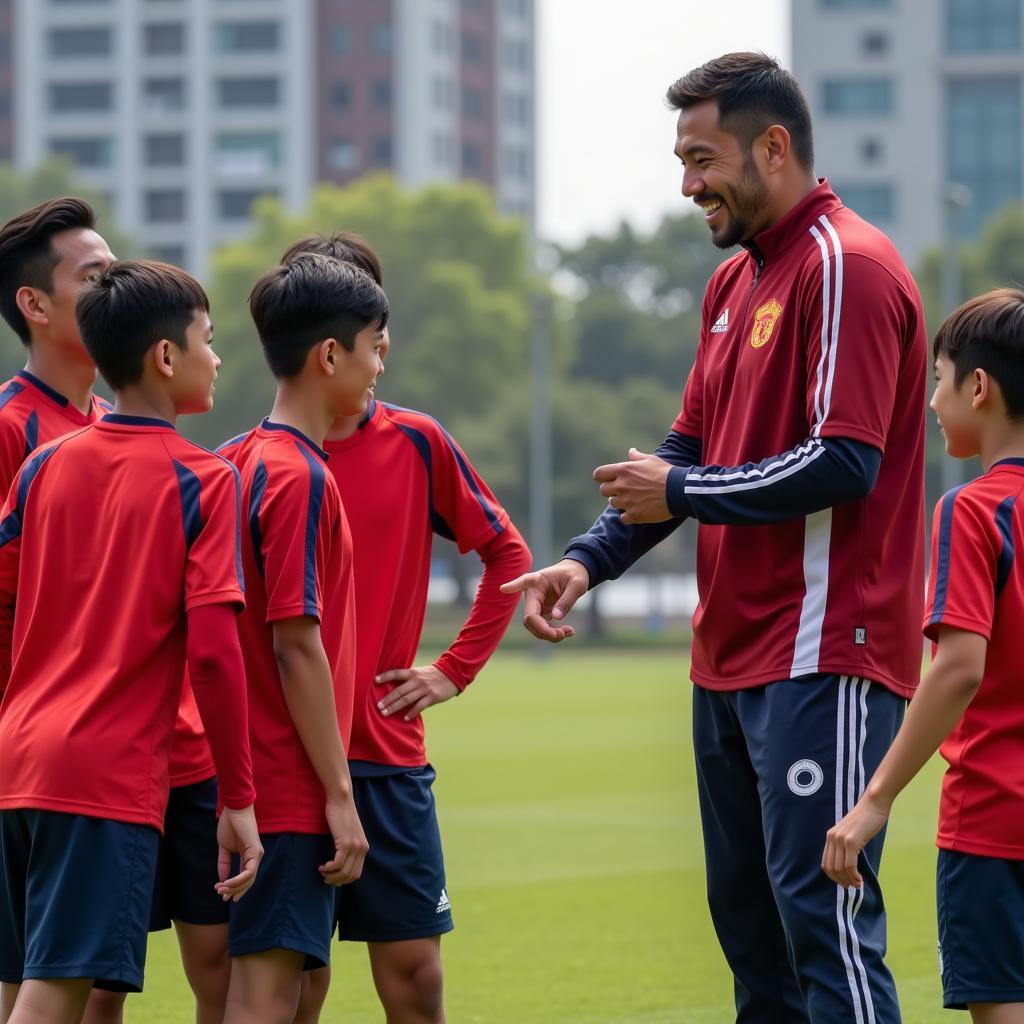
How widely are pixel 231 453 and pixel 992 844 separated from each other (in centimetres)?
201

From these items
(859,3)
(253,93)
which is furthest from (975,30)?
(253,93)

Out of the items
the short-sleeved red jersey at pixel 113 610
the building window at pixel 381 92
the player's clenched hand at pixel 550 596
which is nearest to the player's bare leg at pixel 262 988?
the short-sleeved red jersey at pixel 113 610

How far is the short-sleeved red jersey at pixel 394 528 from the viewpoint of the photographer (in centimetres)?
465

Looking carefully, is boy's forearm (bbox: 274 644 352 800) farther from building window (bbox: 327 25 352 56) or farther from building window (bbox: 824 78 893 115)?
building window (bbox: 327 25 352 56)

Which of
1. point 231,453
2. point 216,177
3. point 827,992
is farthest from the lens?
point 216,177

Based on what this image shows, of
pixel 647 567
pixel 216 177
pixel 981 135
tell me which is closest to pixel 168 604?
pixel 647 567

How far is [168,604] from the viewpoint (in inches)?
158

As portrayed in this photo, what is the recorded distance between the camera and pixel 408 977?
457cm

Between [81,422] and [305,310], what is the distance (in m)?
0.83

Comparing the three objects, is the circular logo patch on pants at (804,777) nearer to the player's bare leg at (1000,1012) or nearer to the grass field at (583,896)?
the player's bare leg at (1000,1012)

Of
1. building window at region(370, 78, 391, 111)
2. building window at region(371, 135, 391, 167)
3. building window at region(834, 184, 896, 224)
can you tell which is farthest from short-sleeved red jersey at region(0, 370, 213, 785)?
building window at region(370, 78, 391, 111)

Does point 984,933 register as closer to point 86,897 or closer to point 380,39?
point 86,897

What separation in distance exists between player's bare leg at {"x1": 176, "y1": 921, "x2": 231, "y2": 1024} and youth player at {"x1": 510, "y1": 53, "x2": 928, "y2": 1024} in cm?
110

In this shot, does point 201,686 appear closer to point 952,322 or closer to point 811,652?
point 811,652
